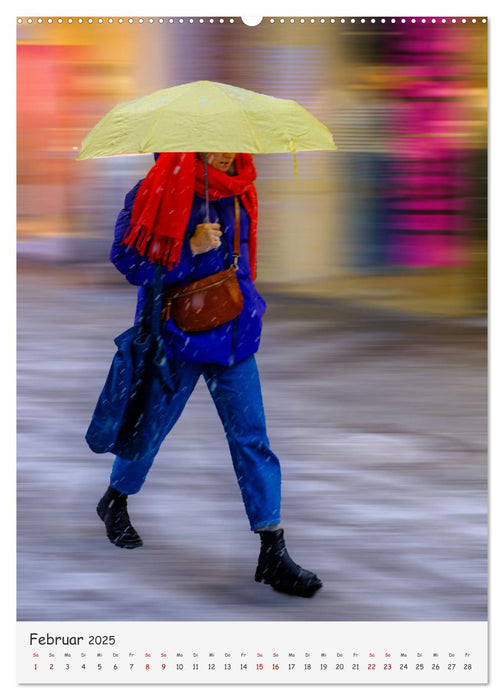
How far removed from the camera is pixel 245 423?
16.5 feet

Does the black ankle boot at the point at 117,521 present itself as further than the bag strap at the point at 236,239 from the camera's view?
Yes

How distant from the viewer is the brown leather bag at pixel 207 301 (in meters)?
4.90

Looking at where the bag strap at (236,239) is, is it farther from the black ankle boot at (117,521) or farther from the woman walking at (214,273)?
the black ankle boot at (117,521)

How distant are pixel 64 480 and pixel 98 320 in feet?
3.90

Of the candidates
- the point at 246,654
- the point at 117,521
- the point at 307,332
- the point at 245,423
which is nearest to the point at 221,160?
the point at 245,423

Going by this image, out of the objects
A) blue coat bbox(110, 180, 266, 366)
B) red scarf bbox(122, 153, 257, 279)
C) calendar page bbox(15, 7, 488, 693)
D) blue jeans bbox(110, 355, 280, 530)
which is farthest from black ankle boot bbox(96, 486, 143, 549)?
red scarf bbox(122, 153, 257, 279)

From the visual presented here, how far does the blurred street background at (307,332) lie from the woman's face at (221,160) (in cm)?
65

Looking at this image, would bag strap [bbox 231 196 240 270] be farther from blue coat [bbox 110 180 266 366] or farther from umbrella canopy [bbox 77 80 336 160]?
umbrella canopy [bbox 77 80 336 160]

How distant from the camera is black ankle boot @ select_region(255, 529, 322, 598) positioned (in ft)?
16.8

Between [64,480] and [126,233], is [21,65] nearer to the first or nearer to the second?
[126,233]

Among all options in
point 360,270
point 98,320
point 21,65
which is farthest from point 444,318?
point 21,65

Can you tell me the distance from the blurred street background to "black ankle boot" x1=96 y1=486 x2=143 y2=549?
0.18ft

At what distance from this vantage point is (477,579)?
206 inches

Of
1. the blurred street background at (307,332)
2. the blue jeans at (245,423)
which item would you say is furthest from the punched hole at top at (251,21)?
the blue jeans at (245,423)
